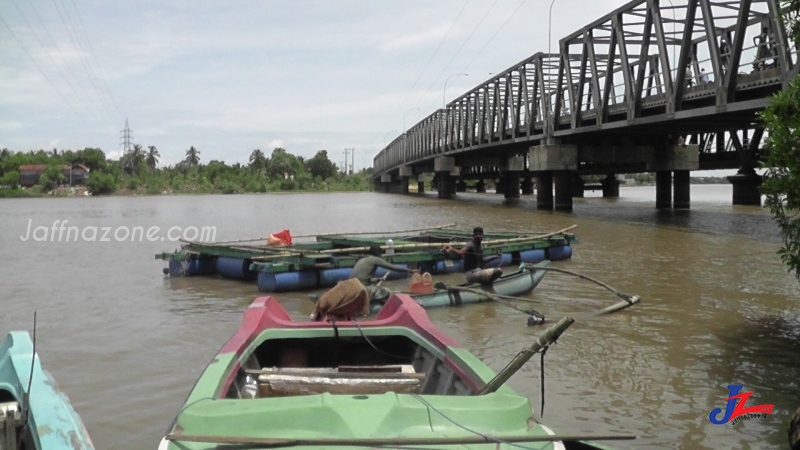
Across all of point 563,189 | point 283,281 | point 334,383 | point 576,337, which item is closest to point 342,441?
point 334,383

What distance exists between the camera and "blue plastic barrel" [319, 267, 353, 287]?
14.7 m

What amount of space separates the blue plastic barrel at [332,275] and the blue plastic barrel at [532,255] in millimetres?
5450

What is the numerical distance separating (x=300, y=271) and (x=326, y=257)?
25.7 inches

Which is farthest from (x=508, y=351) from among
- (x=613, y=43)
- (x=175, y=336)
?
(x=613, y=43)

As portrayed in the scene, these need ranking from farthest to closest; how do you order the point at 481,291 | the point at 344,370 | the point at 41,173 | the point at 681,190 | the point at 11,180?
1. the point at 41,173
2. the point at 11,180
3. the point at 681,190
4. the point at 481,291
5. the point at 344,370

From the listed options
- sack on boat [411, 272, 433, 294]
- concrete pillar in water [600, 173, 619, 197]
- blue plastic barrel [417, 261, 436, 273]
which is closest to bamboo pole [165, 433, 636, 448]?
sack on boat [411, 272, 433, 294]

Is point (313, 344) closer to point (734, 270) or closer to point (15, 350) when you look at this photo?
point (15, 350)

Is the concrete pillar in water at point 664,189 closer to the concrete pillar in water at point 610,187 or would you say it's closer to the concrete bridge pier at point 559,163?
the concrete bridge pier at point 559,163

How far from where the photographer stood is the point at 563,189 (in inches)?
1587

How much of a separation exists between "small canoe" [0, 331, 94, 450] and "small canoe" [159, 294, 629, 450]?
0.85 metres

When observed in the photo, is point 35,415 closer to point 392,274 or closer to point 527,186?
point 392,274

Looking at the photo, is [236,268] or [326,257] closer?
[326,257]

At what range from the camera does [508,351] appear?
31.2ft

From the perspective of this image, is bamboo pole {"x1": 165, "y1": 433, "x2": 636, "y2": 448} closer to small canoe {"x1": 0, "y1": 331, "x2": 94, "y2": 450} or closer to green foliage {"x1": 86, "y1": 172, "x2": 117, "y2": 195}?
small canoe {"x1": 0, "y1": 331, "x2": 94, "y2": 450}
